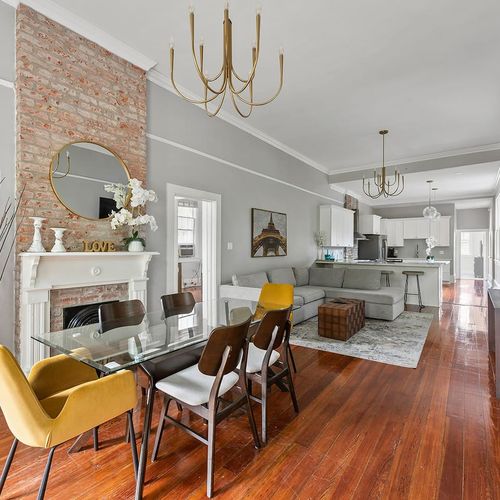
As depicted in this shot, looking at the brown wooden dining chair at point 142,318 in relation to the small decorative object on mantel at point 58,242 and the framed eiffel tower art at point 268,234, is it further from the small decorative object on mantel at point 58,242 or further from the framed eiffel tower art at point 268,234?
the framed eiffel tower art at point 268,234

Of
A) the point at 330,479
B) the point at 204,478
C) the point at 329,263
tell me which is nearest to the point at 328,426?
the point at 330,479

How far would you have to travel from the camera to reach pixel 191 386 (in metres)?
1.86

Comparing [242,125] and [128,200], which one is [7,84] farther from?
[242,125]

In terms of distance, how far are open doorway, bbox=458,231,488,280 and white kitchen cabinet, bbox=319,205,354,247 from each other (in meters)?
6.99

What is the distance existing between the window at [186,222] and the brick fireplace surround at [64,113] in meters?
2.52

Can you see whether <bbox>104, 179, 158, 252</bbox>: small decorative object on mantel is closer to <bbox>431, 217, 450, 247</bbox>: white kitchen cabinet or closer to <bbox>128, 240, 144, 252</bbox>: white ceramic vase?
<bbox>128, 240, 144, 252</bbox>: white ceramic vase

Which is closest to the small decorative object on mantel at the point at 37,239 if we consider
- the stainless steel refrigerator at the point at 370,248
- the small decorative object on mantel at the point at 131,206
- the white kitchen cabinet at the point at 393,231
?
the small decorative object on mantel at the point at 131,206

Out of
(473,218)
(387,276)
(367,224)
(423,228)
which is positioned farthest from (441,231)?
(387,276)

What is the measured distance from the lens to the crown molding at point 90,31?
9.06ft

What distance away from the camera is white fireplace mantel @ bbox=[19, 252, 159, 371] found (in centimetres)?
266

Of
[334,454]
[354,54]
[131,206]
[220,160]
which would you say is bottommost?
[334,454]

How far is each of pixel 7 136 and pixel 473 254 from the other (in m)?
16.0

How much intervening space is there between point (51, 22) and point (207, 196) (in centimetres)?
243

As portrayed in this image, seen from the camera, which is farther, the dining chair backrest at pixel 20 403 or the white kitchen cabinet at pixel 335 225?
the white kitchen cabinet at pixel 335 225
